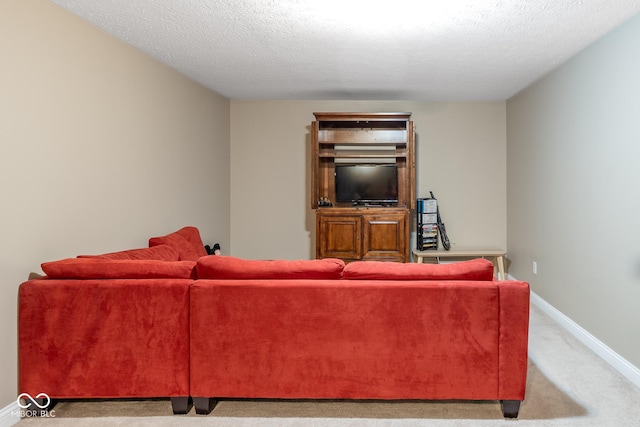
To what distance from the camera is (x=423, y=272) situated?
2279 millimetres

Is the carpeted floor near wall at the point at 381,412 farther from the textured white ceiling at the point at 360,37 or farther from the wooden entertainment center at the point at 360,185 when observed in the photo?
the wooden entertainment center at the point at 360,185

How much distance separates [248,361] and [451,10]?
7.91 feet

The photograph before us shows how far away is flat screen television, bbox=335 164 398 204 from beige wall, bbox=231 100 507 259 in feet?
1.63

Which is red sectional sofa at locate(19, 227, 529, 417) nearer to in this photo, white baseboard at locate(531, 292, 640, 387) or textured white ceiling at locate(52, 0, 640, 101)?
white baseboard at locate(531, 292, 640, 387)

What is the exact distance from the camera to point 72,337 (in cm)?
222

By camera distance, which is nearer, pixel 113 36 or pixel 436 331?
pixel 436 331

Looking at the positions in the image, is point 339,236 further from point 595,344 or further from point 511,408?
point 511,408

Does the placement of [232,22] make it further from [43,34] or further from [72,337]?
[72,337]

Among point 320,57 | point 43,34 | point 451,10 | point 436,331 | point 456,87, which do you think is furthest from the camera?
point 456,87

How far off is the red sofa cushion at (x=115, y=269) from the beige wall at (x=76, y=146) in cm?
27

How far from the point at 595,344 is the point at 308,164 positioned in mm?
3708

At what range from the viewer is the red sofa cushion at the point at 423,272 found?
2.25 metres

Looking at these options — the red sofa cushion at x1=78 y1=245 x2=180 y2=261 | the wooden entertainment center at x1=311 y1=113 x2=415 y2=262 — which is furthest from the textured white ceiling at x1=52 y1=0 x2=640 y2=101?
the red sofa cushion at x1=78 y1=245 x2=180 y2=261

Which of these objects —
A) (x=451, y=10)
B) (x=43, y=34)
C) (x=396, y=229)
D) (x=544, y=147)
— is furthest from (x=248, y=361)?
(x=544, y=147)
